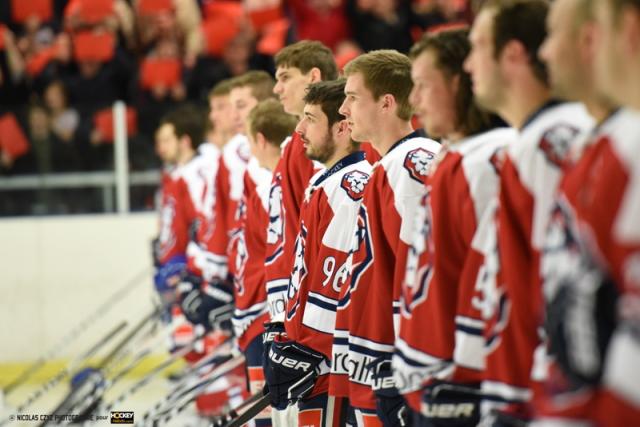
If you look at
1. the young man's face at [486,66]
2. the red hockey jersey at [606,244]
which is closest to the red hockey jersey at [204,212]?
the young man's face at [486,66]

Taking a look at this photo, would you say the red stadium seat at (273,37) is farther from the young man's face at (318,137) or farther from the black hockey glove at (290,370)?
the black hockey glove at (290,370)

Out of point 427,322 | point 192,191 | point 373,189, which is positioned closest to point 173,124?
point 192,191

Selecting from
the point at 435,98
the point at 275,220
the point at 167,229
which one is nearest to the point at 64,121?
the point at 167,229

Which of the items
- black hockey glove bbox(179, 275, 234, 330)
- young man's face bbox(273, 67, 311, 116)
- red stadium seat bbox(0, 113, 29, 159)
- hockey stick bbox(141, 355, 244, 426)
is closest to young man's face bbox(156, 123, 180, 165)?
red stadium seat bbox(0, 113, 29, 159)

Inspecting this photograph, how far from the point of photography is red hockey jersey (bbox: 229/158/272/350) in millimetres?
4129

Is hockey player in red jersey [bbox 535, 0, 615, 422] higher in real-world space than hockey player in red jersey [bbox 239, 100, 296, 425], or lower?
higher

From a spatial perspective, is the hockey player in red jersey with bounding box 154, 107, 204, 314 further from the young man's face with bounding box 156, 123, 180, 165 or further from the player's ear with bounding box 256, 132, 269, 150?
the player's ear with bounding box 256, 132, 269, 150

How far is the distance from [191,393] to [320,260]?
1568mm

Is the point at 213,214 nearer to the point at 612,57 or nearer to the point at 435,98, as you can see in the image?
the point at 435,98

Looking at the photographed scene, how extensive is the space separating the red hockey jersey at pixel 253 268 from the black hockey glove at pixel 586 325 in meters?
2.60

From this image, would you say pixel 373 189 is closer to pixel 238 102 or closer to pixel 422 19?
pixel 238 102

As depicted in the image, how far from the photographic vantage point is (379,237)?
2.66m

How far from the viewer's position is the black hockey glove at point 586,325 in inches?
59.0

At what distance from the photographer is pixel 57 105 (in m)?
7.89
